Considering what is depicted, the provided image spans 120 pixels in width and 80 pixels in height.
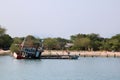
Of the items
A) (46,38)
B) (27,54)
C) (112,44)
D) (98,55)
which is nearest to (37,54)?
(27,54)

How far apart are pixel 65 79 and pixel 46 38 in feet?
318

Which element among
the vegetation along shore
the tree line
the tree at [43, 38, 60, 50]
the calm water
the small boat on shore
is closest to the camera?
the calm water

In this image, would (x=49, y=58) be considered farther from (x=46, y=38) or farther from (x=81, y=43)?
(x=46, y=38)

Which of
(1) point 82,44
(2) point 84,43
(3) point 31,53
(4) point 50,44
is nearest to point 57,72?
(3) point 31,53

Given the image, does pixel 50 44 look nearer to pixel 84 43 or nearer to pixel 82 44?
pixel 82 44

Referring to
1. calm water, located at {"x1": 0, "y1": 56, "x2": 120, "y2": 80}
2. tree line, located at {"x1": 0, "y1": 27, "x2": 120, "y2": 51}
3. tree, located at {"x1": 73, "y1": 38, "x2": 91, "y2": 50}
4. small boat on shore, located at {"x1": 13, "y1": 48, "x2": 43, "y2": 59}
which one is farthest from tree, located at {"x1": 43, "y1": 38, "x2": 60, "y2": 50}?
calm water, located at {"x1": 0, "y1": 56, "x2": 120, "y2": 80}

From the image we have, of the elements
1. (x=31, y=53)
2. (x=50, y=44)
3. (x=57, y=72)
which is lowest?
(x=57, y=72)

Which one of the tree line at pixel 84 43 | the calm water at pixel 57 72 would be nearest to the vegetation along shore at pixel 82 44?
the tree line at pixel 84 43

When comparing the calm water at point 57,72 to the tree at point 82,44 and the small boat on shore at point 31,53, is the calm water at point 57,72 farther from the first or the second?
the tree at point 82,44

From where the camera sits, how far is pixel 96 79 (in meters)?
39.5

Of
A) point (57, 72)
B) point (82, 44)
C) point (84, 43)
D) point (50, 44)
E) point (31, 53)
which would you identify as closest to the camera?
point (57, 72)

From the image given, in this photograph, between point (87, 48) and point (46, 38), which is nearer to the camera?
point (87, 48)

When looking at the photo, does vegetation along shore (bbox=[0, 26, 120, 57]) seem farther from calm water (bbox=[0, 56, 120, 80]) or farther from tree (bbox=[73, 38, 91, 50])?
calm water (bbox=[0, 56, 120, 80])

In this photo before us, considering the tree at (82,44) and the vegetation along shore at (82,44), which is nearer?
the vegetation along shore at (82,44)
